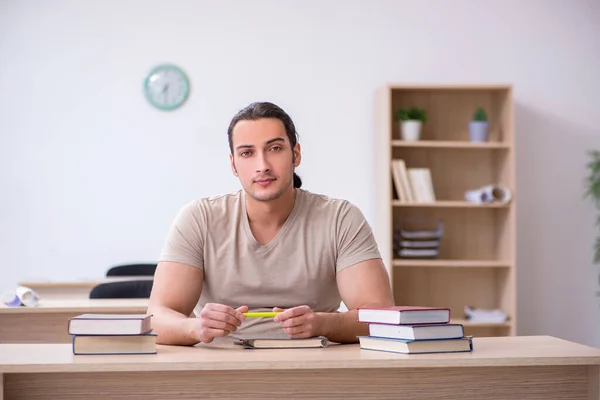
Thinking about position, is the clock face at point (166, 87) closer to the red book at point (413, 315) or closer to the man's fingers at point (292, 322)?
the man's fingers at point (292, 322)

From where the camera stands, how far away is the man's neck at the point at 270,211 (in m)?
2.49

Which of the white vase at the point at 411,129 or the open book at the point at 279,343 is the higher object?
the white vase at the point at 411,129

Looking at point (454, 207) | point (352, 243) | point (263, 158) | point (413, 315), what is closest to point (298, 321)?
A: point (413, 315)

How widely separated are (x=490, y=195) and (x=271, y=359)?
3706mm

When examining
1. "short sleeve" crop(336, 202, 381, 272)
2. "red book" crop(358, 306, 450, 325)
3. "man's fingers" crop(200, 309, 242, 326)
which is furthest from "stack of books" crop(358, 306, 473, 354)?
"short sleeve" crop(336, 202, 381, 272)

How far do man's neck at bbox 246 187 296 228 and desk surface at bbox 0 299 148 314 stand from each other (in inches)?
44.0

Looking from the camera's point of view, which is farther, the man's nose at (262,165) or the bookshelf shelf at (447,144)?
the bookshelf shelf at (447,144)

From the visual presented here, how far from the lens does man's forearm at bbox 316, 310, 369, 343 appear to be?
2.19 m

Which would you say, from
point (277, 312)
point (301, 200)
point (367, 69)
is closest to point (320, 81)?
point (367, 69)

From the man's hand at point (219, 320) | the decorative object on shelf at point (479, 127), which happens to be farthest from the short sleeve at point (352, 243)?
the decorative object on shelf at point (479, 127)

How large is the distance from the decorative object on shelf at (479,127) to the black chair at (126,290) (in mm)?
2434

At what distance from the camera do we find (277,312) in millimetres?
2086

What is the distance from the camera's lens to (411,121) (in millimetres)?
5352

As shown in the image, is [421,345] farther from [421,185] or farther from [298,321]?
[421,185]
